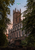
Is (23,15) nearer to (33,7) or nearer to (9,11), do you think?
(33,7)

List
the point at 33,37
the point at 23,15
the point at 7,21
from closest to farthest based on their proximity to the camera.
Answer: the point at 33,37 < the point at 23,15 < the point at 7,21

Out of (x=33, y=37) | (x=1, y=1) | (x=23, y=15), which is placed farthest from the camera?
(x=1, y=1)

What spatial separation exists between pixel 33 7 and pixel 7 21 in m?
4.15

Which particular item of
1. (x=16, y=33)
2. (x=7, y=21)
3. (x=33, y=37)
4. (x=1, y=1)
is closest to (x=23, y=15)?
(x=33, y=37)

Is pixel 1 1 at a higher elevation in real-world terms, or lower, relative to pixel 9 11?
higher

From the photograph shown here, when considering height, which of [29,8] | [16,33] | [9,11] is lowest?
[16,33]

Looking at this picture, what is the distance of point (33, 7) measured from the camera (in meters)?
7.58

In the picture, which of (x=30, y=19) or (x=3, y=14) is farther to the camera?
(x=3, y=14)

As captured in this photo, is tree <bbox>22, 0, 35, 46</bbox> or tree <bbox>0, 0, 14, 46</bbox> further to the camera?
tree <bbox>0, 0, 14, 46</bbox>

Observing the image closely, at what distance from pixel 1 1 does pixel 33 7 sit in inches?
128

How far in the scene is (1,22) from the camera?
28.8 ft

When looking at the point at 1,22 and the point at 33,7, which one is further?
the point at 1,22

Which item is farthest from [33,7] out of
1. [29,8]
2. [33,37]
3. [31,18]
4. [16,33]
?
[16,33]

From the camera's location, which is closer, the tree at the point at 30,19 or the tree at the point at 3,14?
the tree at the point at 30,19
